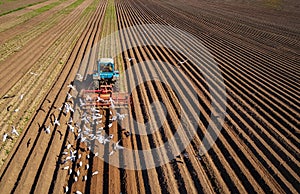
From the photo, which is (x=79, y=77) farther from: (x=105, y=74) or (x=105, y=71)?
(x=105, y=74)

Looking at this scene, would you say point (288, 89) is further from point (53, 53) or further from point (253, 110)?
point (53, 53)

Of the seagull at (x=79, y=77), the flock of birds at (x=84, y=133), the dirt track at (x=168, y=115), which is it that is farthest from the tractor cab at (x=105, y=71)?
the seagull at (x=79, y=77)

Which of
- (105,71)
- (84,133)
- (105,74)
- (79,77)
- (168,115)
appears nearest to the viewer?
(84,133)

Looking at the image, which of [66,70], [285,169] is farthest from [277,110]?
[66,70]

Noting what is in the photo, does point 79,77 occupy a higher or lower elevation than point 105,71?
lower

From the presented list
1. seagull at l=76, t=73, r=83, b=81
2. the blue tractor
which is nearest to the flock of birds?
the blue tractor

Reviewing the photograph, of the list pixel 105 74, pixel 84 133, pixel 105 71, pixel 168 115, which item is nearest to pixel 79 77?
pixel 105 71

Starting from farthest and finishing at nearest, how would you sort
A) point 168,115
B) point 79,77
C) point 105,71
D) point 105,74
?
point 79,77
point 105,71
point 105,74
point 168,115

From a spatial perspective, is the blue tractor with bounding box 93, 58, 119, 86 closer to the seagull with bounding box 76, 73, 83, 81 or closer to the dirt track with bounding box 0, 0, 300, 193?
the dirt track with bounding box 0, 0, 300, 193
